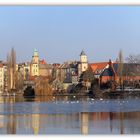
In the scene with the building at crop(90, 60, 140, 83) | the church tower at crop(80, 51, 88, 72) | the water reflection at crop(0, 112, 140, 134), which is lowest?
the water reflection at crop(0, 112, 140, 134)

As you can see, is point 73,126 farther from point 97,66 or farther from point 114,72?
point 114,72

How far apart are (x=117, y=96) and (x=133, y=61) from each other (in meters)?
3.11

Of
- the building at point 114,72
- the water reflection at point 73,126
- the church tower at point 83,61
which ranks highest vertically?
the church tower at point 83,61

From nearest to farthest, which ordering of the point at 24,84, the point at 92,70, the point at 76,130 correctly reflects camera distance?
the point at 76,130, the point at 24,84, the point at 92,70

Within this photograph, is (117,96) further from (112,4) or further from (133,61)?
(112,4)

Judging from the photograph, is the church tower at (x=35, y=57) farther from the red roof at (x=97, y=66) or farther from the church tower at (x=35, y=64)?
the red roof at (x=97, y=66)

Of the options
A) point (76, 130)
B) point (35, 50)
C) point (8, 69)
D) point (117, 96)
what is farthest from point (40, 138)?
point (117, 96)

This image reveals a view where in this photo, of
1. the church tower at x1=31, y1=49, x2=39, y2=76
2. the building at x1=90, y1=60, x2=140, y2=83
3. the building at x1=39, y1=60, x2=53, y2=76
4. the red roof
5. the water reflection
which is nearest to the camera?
the water reflection

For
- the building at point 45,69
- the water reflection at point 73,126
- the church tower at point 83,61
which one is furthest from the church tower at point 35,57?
the water reflection at point 73,126

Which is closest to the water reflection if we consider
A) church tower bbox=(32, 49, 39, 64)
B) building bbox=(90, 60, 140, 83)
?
church tower bbox=(32, 49, 39, 64)

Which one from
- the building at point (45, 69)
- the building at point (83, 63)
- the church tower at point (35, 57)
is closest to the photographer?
the church tower at point (35, 57)

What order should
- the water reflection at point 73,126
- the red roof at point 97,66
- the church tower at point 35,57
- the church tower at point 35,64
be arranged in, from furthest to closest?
1. the red roof at point 97,66
2. the church tower at point 35,64
3. the church tower at point 35,57
4. the water reflection at point 73,126

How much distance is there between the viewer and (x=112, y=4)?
5555mm

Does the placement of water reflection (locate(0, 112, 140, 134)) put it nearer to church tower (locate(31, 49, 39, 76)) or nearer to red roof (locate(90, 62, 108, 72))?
church tower (locate(31, 49, 39, 76))
